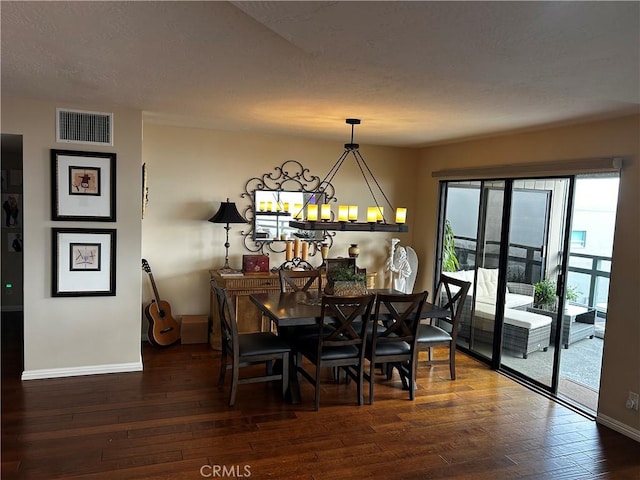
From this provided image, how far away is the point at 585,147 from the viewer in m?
4.05

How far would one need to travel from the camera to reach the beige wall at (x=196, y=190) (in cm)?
532

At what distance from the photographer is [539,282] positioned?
4.55 meters

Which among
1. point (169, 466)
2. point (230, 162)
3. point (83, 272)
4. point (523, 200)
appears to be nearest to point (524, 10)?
point (169, 466)

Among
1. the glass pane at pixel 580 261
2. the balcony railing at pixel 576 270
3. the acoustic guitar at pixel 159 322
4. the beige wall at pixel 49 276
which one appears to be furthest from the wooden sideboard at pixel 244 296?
the glass pane at pixel 580 261

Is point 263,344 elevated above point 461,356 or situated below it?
above

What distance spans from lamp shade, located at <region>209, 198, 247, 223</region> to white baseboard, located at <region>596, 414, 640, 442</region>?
3787 mm

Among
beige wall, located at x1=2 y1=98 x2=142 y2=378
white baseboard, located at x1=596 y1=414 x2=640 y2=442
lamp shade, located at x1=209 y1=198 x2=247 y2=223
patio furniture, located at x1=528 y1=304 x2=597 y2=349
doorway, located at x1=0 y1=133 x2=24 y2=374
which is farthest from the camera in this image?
doorway, located at x1=0 y1=133 x2=24 y2=374

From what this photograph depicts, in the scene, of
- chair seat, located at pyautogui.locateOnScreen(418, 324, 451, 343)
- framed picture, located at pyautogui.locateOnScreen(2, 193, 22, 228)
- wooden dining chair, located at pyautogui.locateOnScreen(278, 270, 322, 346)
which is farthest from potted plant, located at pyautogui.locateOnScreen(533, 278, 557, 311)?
framed picture, located at pyautogui.locateOnScreen(2, 193, 22, 228)

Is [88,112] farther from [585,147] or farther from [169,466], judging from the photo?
[585,147]

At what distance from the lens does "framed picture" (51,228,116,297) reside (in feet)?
13.7

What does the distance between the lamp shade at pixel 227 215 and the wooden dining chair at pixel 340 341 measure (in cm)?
180

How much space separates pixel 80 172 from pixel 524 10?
150 inches

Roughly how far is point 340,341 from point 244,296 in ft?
5.37

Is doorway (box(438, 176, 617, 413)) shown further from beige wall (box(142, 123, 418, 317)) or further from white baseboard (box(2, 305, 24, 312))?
white baseboard (box(2, 305, 24, 312))
